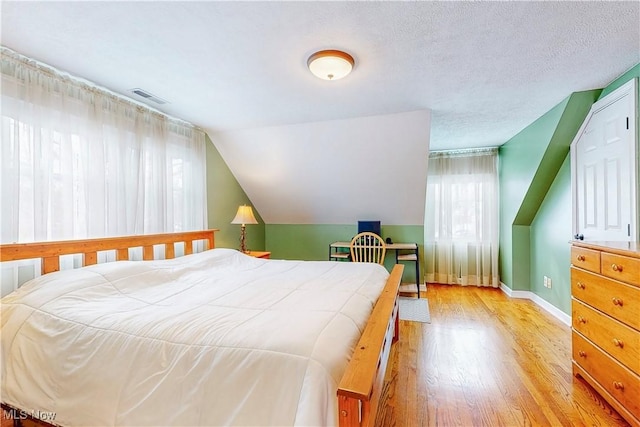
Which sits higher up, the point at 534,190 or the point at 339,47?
the point at 339,47

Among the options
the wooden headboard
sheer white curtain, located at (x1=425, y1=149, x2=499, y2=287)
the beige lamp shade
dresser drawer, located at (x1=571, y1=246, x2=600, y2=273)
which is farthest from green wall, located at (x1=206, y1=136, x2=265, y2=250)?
dresser drawer, located at (x1=571, y1=246, x2=600, y2=273)

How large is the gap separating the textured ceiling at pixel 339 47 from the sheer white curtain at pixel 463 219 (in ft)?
6.08

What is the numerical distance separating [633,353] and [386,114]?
2.55 metres

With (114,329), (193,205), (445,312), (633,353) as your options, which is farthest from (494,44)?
(193,205)

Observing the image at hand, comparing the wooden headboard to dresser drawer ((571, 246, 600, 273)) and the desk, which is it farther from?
dresser drawer ((571, 246, 600, 273))

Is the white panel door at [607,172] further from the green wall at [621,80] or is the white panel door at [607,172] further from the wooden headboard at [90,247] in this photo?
the wooden headboard at [90,247]

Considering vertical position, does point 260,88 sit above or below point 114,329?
above

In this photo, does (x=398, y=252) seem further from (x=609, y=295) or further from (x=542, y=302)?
(x=609, y=295)

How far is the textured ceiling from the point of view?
151 cm

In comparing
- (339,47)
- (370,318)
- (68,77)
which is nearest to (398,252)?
(370,318)

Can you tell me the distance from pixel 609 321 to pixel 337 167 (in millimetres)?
2902

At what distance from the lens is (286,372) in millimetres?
992

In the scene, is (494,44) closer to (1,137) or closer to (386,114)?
(386,114)

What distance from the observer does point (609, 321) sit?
67.7 inches
